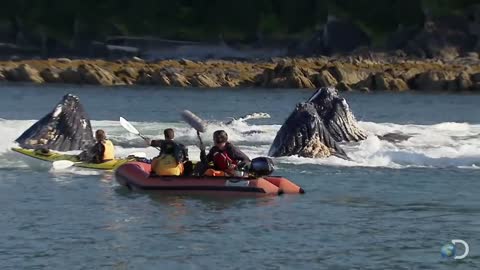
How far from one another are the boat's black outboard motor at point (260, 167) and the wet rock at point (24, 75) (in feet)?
157

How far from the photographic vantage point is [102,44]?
3669 inches

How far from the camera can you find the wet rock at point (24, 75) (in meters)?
71.9

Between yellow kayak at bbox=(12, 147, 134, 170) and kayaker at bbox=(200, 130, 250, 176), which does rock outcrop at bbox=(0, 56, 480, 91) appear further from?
kayaker at bbox=(200, 130, 250, 176)

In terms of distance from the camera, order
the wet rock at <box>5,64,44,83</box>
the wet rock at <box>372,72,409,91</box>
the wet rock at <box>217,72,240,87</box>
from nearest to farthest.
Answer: the wet rock at <box>372,72,409,91</box> → the wet rock at <box>217,72,240,87</box> → the wet rock at <box>5,64,44,83</box>

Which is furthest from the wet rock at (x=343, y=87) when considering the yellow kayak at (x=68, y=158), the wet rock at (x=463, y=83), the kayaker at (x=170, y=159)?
the kayaker at (x=170, y=159)

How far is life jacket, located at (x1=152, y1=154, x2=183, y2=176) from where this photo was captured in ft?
81.5

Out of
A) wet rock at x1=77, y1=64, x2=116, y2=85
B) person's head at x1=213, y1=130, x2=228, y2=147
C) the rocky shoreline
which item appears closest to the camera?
person's head at x1=213, y1=130, x2=228, y2=147

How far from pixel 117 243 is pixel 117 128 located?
19.0 metres

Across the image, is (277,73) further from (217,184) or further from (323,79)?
Answer: (217,184)

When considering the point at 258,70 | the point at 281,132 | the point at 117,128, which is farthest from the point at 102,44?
the point at 281,132

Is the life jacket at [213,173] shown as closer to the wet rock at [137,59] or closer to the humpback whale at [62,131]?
the humpback whale at [62,131]

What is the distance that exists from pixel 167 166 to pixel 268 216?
2921 millimetres

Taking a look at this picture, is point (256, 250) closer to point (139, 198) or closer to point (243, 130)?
point (139, 198)

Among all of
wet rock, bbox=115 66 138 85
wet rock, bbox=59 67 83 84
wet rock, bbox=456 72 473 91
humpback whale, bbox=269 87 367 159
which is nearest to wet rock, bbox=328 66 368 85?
wet rock, bbox=456 72 473 91
